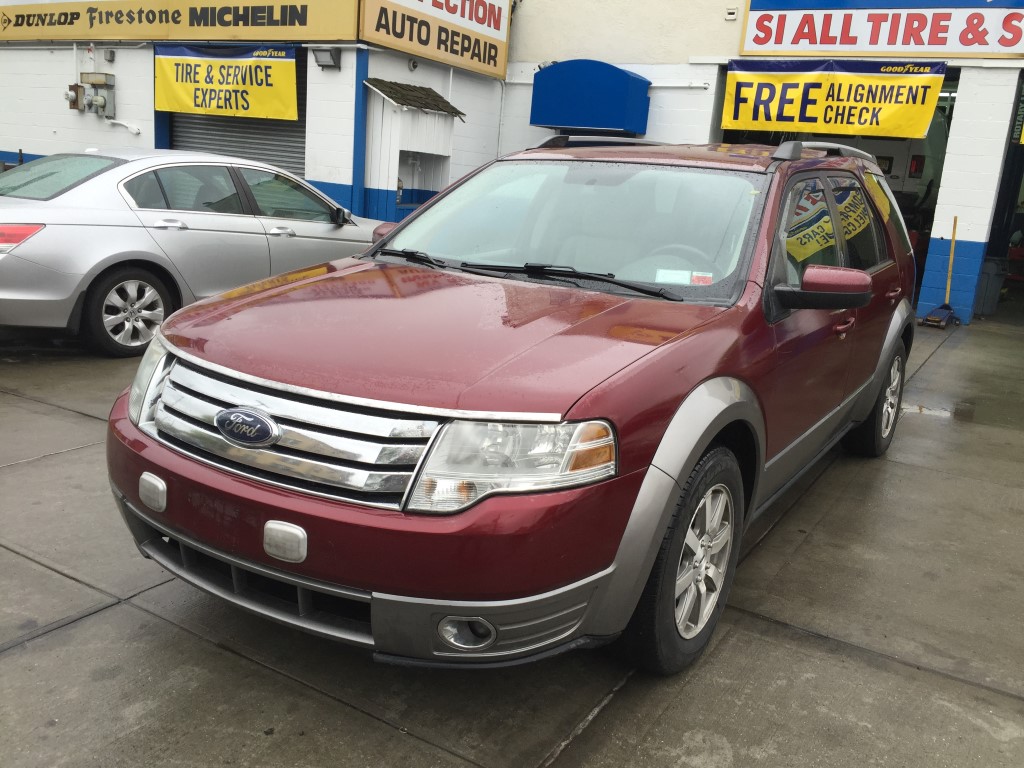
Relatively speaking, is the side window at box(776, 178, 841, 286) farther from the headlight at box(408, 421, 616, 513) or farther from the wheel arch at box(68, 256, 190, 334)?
the wheel arch at box(68, 256, 190, 334)

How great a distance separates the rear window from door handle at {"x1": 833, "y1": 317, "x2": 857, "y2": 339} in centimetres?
524

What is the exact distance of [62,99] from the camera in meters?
14.5

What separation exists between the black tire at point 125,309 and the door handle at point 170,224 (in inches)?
13.6

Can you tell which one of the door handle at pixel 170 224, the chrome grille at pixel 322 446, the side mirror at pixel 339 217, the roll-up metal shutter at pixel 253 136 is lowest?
the chrome grille at pixel 322 446

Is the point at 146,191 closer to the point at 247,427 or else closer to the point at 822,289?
the point at 247,427

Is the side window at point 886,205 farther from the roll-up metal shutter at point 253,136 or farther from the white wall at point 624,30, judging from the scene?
the roll-up metal shutter at point 253,136

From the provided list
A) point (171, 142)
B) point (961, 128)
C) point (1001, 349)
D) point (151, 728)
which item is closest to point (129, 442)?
point (151, 728)

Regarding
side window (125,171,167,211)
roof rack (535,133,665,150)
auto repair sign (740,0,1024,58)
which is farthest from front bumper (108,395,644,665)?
auto repair sign (740,0,1024,58)

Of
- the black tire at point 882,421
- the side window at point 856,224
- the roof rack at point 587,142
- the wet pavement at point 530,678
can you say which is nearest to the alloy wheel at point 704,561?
the wet pavement at point 530,678

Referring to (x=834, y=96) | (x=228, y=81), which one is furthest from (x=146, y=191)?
(x=834, y=96)

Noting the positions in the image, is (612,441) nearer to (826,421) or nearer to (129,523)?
(129,523)

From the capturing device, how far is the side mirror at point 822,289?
3.12 m

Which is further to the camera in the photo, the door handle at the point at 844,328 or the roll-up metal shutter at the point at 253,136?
the roll-up metal shutter at the point at 253,136

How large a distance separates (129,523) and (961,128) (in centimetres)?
1093
